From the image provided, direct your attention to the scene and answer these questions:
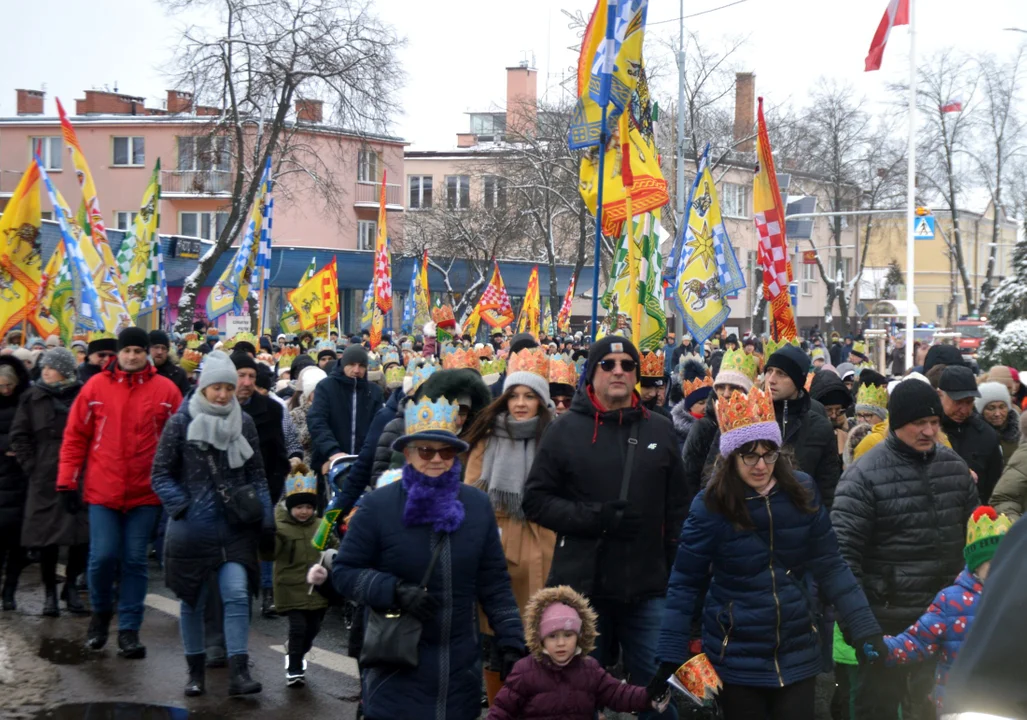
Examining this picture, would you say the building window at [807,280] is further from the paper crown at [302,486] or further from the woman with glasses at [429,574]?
the woman with glasses at [429,574]

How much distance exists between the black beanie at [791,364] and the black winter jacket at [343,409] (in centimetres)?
361

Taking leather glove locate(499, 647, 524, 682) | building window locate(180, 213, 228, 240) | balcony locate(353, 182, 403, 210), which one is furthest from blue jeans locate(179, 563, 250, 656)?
balcony locate(353, 182, 403, 210)

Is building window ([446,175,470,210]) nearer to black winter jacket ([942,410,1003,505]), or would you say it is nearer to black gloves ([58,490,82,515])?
black gloves ([58,490,82,515])

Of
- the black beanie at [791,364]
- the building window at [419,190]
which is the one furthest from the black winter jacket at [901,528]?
the building window at [419,190]

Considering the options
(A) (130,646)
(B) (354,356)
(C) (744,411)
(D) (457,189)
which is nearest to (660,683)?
(C) (744,411)

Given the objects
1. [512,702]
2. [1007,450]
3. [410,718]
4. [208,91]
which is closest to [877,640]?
[512,702]

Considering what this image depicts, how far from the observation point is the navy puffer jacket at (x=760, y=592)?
5027 mm

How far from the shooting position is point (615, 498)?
5.87 meters

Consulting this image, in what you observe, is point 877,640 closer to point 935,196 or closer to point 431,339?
point 431,339

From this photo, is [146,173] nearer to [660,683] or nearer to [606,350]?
[606,350]

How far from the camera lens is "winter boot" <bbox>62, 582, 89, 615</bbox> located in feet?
31.5

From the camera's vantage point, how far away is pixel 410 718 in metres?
4.86

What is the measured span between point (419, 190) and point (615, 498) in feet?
203

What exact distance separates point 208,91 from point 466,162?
111 ft
